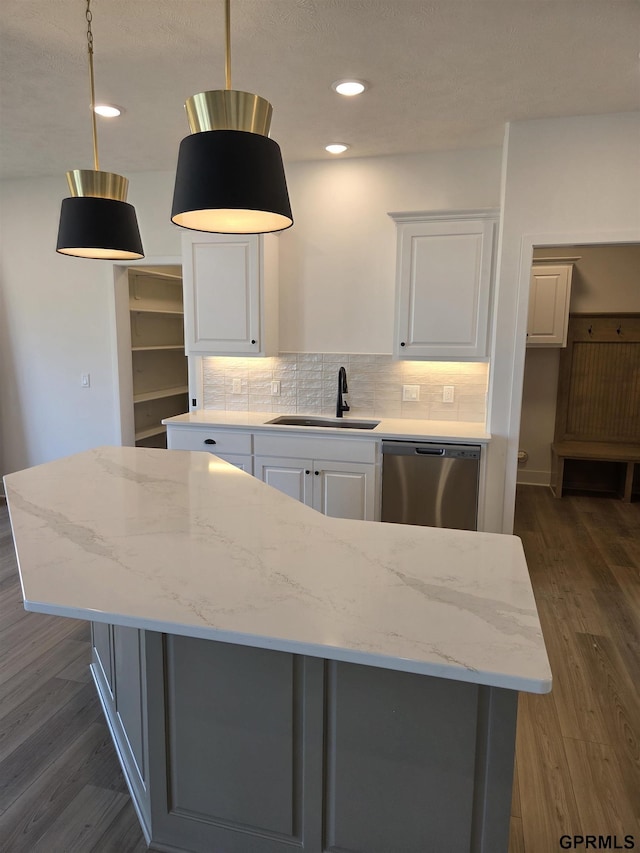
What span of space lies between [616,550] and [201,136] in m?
3.97

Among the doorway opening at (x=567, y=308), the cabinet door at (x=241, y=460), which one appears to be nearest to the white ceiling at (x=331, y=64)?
the cabinet door at (x=241, y=460)

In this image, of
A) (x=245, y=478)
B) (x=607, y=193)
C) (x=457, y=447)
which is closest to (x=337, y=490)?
(x=457, y=447)

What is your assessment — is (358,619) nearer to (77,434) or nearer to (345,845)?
(345,845)

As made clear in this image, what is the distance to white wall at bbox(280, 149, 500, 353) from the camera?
12.3 ft

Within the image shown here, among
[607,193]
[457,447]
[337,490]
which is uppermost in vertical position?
[607,193]

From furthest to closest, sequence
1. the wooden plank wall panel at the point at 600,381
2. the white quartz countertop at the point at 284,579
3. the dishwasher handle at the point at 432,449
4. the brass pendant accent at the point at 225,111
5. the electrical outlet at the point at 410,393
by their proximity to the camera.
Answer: the wooden plank wall panel at the point at 600,381, the electrical outlet at the point at 410,393, the dishwasher handle at the point at 432,449, the brass pendant accent at the point at 225,111, the white quartz countertop at the point at 284,579

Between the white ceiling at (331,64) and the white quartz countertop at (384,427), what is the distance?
6.01 ft

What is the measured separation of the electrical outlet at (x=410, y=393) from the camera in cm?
400

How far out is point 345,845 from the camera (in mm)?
1408

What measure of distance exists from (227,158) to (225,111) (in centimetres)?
13

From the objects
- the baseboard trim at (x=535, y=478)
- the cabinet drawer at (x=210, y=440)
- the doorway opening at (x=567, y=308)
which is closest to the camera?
the cabinet drawer at (x=210, y=440)

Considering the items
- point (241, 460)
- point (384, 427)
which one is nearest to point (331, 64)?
point (384, 427)

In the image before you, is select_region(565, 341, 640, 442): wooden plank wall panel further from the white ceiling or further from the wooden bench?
the white ceiling

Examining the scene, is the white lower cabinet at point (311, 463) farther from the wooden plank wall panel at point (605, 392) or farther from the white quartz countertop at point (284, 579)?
the wooden plank wall panel at point (605, 392)
